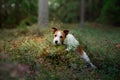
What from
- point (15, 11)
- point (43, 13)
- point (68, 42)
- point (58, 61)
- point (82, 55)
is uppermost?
point (15, 11)

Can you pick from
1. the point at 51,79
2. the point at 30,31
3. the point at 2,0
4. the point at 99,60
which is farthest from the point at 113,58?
the point at 2,0

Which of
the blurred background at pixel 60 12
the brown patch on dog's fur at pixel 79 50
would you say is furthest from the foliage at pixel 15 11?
the brown patch on dog's fur at pixel 79 50

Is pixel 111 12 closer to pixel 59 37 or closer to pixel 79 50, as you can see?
pixel 79 50

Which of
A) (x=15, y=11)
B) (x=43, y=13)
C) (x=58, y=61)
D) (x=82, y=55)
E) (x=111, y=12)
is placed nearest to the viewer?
(x=58, y=61)

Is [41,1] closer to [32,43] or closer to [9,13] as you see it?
[9,13]

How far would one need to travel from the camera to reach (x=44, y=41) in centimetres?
1043

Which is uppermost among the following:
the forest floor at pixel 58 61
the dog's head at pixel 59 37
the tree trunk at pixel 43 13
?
the tree trunk at pixel 43 13

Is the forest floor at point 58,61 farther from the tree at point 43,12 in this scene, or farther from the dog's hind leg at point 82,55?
the tree at point 43,12

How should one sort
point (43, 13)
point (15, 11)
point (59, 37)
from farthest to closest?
point (15, 11) → point (43, 13) → point (59, 37)

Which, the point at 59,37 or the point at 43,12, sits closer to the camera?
the point at 59,37

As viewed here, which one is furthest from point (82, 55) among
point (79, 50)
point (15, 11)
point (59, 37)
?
point (15, 11)

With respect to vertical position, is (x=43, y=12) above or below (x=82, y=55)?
above

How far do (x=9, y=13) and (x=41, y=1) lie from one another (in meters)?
4.71

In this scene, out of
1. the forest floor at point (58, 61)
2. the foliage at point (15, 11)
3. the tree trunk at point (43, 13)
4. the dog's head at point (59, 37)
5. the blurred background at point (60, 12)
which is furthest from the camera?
the blurred background at point (60, 12)
